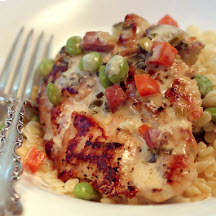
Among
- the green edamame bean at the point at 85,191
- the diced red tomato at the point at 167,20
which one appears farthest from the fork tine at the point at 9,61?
the diced red tomato at the point at 167,20

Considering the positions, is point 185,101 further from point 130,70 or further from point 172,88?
point 130,70

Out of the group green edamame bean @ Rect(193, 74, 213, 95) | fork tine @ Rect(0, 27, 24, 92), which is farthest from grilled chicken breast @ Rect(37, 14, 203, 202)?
fork tine @ Rect(0, 27, 24, 92)

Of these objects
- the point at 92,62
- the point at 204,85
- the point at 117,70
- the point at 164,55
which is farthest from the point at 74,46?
the point at 204,85

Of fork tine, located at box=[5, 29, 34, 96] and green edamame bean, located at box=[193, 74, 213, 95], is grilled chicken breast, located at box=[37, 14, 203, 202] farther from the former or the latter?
fork tine, located at box=[5, 29, 34, 96]

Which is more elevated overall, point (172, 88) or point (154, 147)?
point (172, 88)

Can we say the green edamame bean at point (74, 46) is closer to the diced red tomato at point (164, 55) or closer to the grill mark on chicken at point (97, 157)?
the grill mark on chicken at point (97, 157)

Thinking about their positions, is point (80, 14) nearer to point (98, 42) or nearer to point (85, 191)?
point (98, 42)

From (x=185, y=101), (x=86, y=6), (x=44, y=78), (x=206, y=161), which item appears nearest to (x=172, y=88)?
(x=185, y=101)
